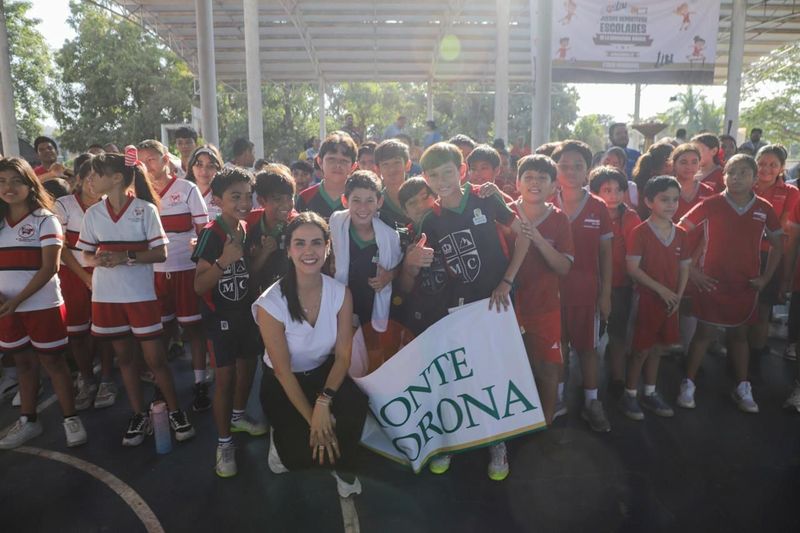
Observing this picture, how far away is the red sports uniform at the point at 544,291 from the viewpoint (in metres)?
3.48

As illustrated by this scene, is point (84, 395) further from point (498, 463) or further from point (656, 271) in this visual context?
point (656, 271)

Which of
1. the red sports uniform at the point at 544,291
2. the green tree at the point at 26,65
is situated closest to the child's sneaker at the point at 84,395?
the red sports uniform at the point at 544,291

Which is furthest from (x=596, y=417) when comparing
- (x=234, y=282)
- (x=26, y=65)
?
(x=26, y=65)

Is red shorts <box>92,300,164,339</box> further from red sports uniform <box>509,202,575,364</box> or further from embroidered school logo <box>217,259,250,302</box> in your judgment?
red sports uniform <box>509,202,575,364</box>

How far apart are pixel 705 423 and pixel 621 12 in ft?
34.8

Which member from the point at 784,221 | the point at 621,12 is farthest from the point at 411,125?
the point at 784,221

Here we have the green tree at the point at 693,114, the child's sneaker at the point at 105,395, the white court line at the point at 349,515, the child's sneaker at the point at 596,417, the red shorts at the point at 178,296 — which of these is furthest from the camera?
the green tree at the point at 693,114

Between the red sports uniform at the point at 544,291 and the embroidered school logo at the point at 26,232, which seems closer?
the red sports uniform at the point at 544,291

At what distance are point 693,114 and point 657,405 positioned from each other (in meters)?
67.2

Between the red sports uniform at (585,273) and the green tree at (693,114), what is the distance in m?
59.5

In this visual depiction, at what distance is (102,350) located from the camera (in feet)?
14.8

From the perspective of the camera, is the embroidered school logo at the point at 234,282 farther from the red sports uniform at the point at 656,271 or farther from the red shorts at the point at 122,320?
the red sports uniform at the point at 656,271

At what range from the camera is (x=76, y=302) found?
4520mm

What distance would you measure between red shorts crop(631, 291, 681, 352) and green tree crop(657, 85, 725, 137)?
194ft
